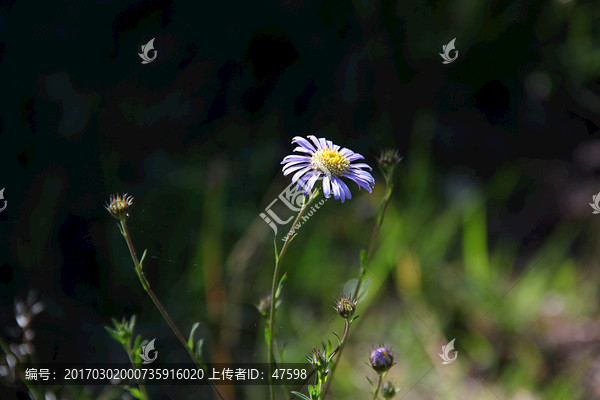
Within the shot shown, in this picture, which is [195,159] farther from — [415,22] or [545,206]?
[545,206]

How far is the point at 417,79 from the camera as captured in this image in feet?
6.15

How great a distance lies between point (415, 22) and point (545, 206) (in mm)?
750

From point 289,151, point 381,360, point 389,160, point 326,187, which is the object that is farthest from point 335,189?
point 289,151

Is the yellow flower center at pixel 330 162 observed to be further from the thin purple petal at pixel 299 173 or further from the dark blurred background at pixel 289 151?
the dark blurred background at pixel 289 151

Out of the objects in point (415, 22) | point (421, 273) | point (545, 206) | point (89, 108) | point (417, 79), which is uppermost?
point (89, 108)

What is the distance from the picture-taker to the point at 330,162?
32.8 inches

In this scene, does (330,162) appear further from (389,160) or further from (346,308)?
(346,308)

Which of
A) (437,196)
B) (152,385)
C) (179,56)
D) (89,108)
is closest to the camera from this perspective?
(152,385)

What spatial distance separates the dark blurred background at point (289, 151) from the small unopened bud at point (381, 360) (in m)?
0.52

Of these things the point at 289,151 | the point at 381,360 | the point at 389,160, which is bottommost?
the point at 289,151

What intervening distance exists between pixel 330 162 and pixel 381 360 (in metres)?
0.29

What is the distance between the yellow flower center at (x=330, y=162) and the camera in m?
0.82

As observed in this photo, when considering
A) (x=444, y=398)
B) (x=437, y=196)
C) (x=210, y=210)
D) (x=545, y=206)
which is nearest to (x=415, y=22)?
(x=437, y=196)

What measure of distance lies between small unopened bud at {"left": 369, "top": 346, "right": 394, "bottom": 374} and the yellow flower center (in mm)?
262
